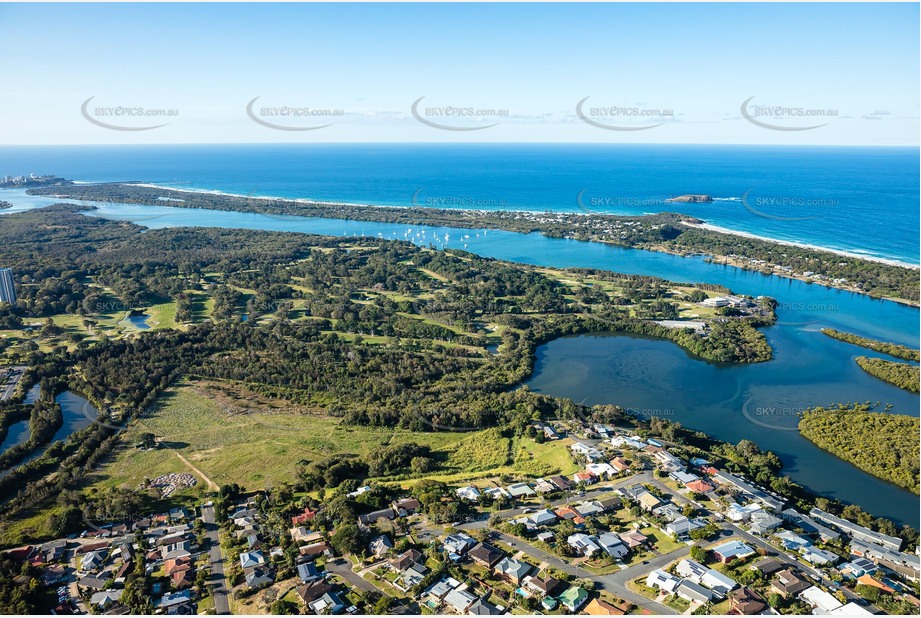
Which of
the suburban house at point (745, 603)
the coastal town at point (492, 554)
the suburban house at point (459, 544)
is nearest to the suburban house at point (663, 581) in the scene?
the coastal town at point (492, 554)

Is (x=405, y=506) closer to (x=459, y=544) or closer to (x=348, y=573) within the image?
(x=459, y=544)

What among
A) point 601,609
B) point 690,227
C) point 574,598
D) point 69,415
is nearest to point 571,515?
point 574,598

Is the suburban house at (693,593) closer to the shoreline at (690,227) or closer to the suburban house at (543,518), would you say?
the suburban house at (543,518)

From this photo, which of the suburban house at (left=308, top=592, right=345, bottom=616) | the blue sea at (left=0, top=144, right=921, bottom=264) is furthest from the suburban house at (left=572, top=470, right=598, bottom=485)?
the blue sea at (left=0, top=144, right=921, bottom=264)

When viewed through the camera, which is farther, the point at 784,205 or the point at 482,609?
the point at 784,205

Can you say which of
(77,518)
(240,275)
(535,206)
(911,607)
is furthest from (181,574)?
(535,206)

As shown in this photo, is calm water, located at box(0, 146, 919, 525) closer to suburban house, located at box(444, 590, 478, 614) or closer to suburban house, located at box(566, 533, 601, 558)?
suburban house, located at box(566, 533, 601, 558)
